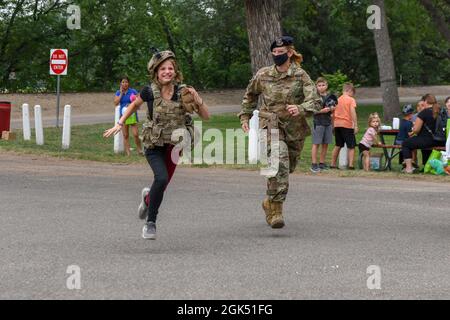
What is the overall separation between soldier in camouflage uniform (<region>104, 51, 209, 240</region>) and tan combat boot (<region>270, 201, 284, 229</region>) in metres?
1.35

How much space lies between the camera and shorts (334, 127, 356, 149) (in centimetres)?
1880

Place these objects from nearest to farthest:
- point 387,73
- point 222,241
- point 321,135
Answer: point 222,241 < point 321,135 < point 387,73

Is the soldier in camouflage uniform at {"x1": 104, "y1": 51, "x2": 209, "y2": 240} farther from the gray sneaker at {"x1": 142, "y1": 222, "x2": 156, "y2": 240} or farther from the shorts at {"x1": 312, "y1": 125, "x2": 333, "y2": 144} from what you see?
the shorts at {"x1": 312, "y1": 125, "x2": 333, "y2": 144}

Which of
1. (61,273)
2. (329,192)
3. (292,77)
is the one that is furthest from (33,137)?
(61,273)

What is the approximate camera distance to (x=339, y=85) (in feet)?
99.5

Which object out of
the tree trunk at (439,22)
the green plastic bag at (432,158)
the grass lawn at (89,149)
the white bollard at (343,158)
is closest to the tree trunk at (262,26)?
the grass lawn at (89,149)

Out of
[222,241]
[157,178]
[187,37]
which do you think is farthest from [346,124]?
[187,37]

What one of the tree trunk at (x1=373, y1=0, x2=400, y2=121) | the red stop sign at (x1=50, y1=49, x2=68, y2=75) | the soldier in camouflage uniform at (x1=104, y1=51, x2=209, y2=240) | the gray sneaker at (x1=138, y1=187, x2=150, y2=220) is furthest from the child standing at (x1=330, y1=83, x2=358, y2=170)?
the tree trunk at (x1=373, y1=0, x2=400, y2=121)

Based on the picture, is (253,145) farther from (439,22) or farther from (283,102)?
(439,22)

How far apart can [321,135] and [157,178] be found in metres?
9.15

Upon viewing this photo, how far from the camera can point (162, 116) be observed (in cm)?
980

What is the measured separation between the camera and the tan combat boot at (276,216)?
10664 millimetres

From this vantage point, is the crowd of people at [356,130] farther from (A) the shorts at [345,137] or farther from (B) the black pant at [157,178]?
(B) the black pant at [157,178]

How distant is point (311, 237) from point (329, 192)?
4.68 m
